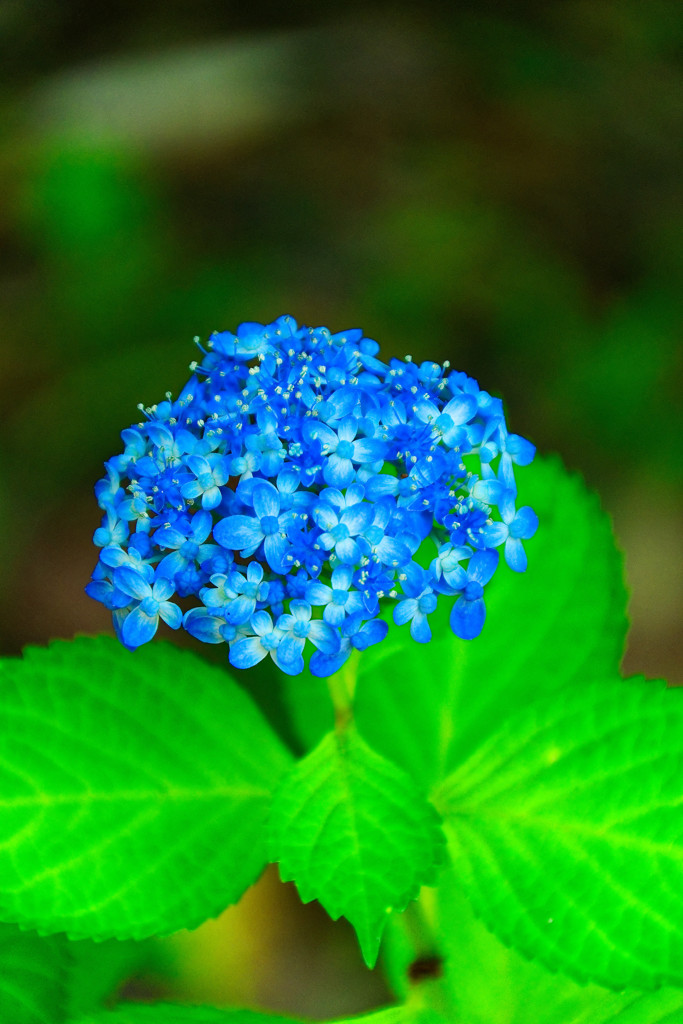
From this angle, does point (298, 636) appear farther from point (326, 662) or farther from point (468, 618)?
point (468, 618)

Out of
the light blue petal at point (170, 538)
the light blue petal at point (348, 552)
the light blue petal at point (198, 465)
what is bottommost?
the light blue petal at point (348, 552)

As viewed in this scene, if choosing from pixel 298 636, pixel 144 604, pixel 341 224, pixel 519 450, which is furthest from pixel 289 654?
pixel 341 224

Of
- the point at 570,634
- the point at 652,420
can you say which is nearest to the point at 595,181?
the point at 652,420

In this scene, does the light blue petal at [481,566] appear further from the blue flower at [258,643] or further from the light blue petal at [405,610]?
the blue flower at [258,643]

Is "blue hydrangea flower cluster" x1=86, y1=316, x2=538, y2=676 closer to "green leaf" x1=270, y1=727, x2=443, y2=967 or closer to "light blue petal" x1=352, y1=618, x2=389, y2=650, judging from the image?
"light blue petal" x1=352, y1=618, x2=389, y2=650

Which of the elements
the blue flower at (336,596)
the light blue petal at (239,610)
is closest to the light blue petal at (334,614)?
the blue flower at (336,596)

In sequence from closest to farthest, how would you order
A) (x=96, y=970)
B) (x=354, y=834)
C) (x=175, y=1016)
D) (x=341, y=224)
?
(x=354, y=834), (x=175, y=1016), (x=96, y=970), (x=341, y=224)

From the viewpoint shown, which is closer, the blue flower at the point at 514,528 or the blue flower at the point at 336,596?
the blue flower at the point at 336,596
